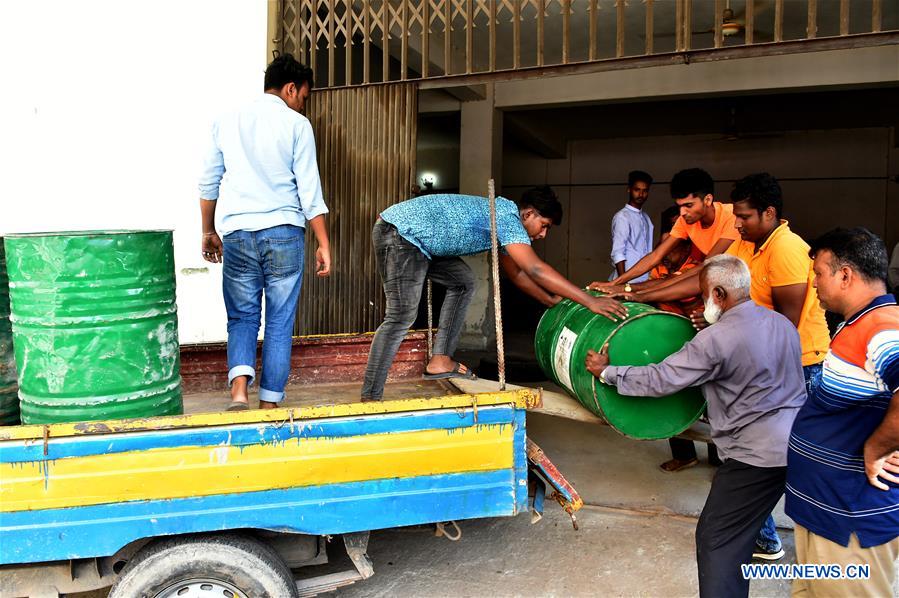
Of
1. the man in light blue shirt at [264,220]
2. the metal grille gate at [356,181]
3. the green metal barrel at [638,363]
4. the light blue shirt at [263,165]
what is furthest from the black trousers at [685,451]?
the light blue shirt at [263,165]

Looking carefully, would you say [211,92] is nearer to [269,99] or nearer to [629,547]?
[269,99]

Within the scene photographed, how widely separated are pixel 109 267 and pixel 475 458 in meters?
1.46

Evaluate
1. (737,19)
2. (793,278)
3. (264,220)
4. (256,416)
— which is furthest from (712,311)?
(737,19)

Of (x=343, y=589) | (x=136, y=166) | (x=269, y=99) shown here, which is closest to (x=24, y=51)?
(x=136, y=166)

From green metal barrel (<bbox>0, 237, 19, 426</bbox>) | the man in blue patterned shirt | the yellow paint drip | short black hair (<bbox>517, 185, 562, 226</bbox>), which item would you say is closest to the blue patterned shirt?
the man in blue patterned shirt

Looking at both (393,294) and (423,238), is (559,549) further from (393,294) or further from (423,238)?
(423,238)

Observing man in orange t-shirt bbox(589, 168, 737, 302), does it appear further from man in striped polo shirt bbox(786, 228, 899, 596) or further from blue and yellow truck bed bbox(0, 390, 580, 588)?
blue and yellow truck bed bbox(0, 390, 580, 588)

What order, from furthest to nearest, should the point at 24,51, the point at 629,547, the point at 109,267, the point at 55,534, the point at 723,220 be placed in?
the point at 24,51, the point at 723,220, the point at 629,547, the point at 109,267, the point at 55,534

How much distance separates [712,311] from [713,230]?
1.54 m

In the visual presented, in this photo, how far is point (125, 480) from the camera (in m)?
2.02

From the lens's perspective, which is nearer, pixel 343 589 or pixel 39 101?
pixel 343 589

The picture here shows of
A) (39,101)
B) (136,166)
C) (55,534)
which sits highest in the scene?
(39,101)

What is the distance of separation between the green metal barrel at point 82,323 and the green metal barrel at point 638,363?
175 cm

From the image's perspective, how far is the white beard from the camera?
2.58 meters
